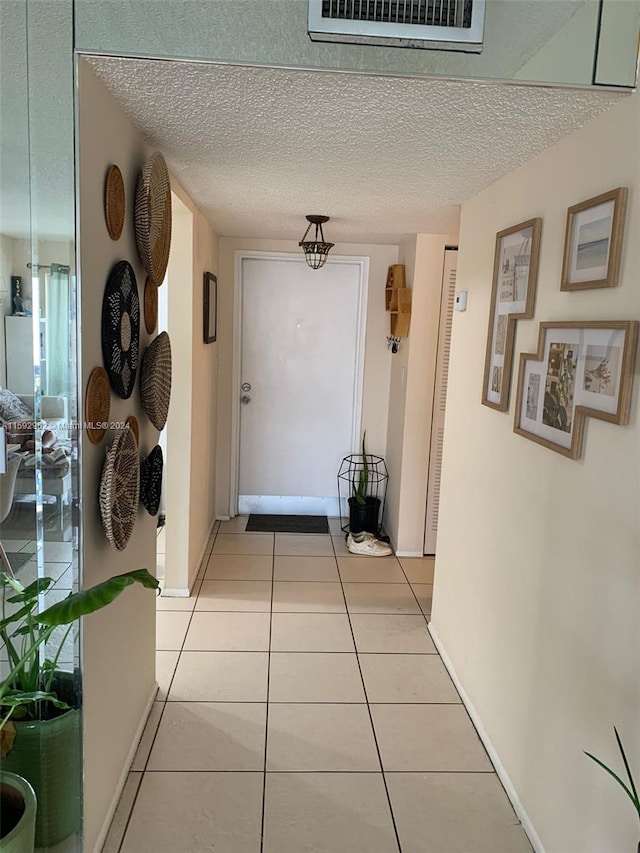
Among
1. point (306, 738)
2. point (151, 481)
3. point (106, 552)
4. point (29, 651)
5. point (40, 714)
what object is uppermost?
point (151, 481)

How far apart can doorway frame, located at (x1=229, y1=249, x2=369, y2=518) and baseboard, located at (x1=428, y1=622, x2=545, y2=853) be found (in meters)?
2.05

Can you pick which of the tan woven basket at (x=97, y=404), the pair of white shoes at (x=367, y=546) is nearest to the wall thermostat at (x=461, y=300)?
the tan woven basket at (x=97, y=404)

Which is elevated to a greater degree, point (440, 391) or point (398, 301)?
point (398, 301)

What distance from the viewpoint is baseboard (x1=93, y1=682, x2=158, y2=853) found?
1688 mm

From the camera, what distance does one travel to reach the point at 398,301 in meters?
3.81

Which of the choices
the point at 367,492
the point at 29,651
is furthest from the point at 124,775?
the point at 367,492

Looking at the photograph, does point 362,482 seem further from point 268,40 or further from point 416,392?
point 268,40

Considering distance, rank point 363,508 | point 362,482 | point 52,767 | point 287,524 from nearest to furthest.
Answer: point 52,767, point 363,508, point 362,482, point 287,524

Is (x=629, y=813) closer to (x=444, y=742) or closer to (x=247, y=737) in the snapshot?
(x=444, y=742)

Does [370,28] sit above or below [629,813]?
above

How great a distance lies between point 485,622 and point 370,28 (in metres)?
1.90

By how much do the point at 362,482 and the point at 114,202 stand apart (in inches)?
117

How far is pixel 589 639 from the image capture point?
1501mm

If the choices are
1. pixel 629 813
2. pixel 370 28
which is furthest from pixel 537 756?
pixel 370 28
